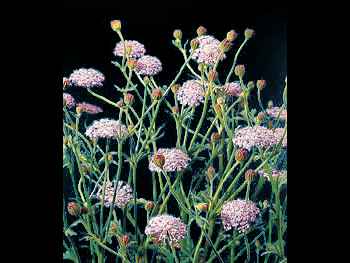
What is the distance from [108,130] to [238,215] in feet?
1.85

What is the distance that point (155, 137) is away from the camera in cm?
240

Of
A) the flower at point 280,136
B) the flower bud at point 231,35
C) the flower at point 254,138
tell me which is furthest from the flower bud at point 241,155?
the flower bud at point 231,35

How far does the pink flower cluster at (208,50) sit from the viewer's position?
2.40 metres

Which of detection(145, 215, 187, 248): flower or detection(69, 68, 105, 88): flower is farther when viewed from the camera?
detection(69, 68, 105, 88): flower

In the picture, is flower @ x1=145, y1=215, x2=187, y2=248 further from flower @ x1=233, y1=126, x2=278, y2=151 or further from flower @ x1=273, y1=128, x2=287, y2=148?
flower @ x1=273, y1=128, x2=287, y2=148

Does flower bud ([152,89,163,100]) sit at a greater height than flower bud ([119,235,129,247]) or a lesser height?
greater

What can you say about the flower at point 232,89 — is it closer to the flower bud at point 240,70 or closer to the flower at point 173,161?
the flower bud at point 240,70

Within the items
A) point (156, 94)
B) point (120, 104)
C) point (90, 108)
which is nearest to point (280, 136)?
point (156, 94)

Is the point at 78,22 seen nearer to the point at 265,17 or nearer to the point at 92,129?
the point at 92,129

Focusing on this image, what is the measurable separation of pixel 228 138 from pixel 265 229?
361 millimetres

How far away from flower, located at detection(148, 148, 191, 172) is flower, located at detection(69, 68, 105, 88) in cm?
35

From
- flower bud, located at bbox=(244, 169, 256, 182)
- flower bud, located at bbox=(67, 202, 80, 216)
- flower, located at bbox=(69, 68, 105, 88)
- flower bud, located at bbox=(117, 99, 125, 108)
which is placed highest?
flower, located at bbox=(69, 68, 105, 88)

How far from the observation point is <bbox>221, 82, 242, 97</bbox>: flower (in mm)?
2404

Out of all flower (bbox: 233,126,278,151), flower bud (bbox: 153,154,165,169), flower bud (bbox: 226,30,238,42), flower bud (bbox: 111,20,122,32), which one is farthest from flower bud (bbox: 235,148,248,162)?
flower bud (bbox: 111,20,122,32)
